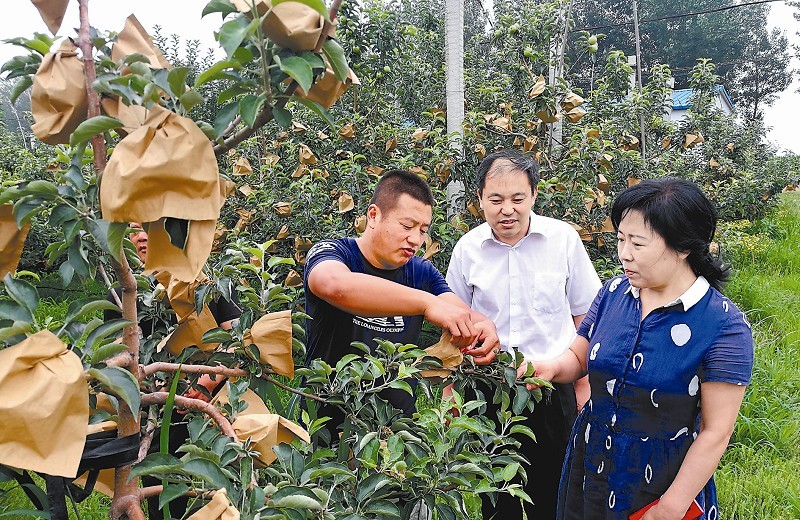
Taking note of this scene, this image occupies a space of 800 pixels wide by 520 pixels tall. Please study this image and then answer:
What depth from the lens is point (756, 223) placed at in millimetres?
8125

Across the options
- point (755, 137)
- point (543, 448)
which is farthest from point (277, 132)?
point (755, 137)

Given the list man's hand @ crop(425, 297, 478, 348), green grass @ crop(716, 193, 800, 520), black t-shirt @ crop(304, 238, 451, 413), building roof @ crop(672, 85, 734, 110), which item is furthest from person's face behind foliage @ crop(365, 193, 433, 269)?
building roof @ crop(672, 85, 734, 110)

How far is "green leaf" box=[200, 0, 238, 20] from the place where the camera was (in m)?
0.77

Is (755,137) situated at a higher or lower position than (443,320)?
higher

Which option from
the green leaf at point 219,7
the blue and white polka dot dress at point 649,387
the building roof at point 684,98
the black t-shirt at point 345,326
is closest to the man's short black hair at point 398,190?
the black t-shirt at point 345,326

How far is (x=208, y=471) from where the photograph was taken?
2.64 feet

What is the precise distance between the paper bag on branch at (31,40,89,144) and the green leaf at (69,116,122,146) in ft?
0.30

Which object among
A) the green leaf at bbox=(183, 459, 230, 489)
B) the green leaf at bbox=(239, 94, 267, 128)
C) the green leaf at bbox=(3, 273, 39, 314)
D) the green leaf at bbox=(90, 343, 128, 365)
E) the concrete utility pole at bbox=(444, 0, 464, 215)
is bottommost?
the green leaf at bbox=(183, 459, 230, 489)

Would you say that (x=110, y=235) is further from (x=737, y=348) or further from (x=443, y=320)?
(x=737, y=348)

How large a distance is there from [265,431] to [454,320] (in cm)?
49

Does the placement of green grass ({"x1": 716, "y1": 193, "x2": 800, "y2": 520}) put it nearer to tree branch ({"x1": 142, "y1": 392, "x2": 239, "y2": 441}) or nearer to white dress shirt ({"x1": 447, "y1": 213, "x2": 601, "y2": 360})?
white dress shirt ({"x1": 447, "y1": 213, "x2": 601, "y2": 360})

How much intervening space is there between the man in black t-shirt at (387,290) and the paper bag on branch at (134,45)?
0.63m

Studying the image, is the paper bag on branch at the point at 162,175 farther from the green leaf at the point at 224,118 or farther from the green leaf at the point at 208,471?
the green leaf at the point at 208,471

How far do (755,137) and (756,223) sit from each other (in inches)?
64.9
